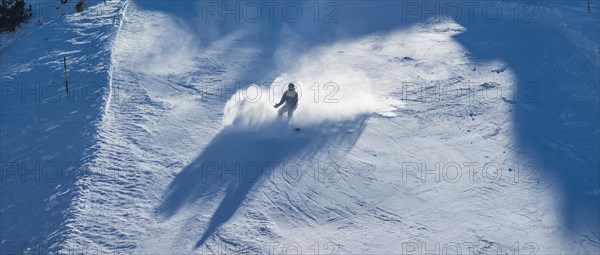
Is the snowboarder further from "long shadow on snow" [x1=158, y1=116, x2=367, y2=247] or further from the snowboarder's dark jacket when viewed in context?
"long shadow on snow" [x1=158, y1=116, x2=367, y2=247]

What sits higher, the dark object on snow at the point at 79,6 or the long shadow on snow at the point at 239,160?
the dark object on snow at the point at 79,6

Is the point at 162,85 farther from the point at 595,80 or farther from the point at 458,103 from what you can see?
the point at 595,80

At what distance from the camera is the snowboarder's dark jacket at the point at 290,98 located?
1656cm

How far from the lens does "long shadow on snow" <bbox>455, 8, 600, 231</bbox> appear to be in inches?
591

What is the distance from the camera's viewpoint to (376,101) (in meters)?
17.7

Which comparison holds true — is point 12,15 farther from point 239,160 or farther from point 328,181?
point 328,181

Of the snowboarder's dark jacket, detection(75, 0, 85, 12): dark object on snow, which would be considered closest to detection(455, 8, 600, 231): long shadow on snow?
the snowboarder's dark jacket

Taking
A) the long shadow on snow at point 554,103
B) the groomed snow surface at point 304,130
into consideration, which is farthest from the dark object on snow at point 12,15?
the long shadow on snow at point 554,103

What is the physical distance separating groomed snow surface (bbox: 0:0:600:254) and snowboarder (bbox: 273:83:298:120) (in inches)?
16.8

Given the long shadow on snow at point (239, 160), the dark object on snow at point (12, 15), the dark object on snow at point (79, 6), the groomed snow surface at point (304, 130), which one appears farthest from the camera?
the dark object on snow at point (79, 6)

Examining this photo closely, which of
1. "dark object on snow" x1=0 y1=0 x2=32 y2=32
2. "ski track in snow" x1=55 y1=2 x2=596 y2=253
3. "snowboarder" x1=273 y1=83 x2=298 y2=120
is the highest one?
"dark object on snow" x1=0 y1=0 x2=32 y2=32

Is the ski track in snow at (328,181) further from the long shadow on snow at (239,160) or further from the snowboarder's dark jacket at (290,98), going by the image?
the snowboarder's dark jacket at (290,98)

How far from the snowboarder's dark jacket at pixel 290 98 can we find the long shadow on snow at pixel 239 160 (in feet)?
1.98

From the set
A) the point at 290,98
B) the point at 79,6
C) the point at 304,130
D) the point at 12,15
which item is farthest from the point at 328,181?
the point at 12,15
